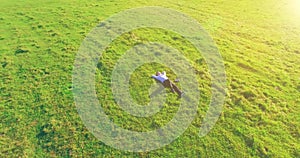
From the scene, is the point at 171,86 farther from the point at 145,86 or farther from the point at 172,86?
the point at 145,86

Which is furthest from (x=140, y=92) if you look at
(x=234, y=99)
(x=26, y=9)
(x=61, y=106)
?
(x=26, y=9)

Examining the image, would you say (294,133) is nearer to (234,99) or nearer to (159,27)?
(234,99)

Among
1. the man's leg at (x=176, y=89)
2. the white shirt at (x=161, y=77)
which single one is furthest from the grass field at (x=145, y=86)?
the white shirt at (x=161, y=77)

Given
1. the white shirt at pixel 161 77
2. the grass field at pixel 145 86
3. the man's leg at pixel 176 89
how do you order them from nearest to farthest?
the grass field at pixel 145 86 < the man's leg at pixel 176 89 < the white shirt at pixel 161 77

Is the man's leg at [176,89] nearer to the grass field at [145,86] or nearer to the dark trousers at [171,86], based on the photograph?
the dark trousers at [171,86]

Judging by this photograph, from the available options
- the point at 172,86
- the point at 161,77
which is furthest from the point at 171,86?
the point at 161,77

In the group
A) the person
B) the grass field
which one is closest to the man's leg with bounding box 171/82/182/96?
the person
